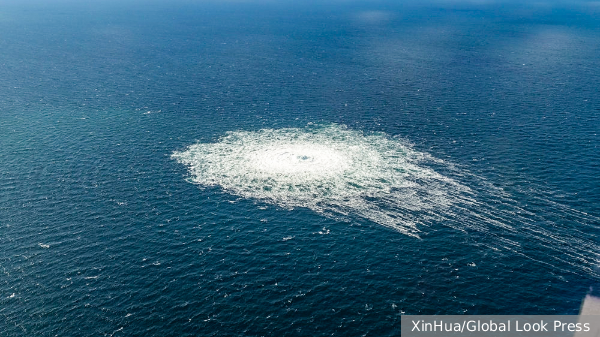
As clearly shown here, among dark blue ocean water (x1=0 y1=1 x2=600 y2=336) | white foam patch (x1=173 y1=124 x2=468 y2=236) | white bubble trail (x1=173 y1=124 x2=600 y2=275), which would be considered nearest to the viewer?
dark blue ocean water (x1=0 y1=1 x2=600 y2=336)

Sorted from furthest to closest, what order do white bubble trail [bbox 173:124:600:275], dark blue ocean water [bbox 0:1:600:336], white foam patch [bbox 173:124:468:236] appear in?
white foam patch [bbox 173:124:468:236], white bubble trail [bbox 173:124:600:275], dark blue ocean water [bbox 0:1:600:336]

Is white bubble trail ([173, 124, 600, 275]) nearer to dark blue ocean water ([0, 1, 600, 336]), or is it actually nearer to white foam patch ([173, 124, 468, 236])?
white foam patch ([173, 124, 468, 236])

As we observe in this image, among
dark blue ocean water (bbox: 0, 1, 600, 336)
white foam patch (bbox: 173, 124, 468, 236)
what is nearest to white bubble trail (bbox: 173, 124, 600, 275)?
white foam patch (bbox: 173, 124, 468, 236)

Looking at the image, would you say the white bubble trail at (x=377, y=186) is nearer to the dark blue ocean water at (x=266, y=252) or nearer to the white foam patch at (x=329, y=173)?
the white foam patch at (x=329, y=173)

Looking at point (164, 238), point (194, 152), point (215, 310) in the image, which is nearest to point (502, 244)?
point (215, 310)

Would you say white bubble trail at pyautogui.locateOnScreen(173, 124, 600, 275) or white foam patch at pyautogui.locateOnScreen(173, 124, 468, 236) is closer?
white bubble trail at pyautogui.locateOnScreen(173, 124, 600, 275)

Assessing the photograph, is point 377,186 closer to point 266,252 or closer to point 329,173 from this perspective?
point 329,173

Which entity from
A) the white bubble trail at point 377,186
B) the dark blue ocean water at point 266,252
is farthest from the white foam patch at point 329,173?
the dark blue ocean water at point 266,252

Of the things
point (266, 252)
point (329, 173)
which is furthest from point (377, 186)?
point (266, 252)
